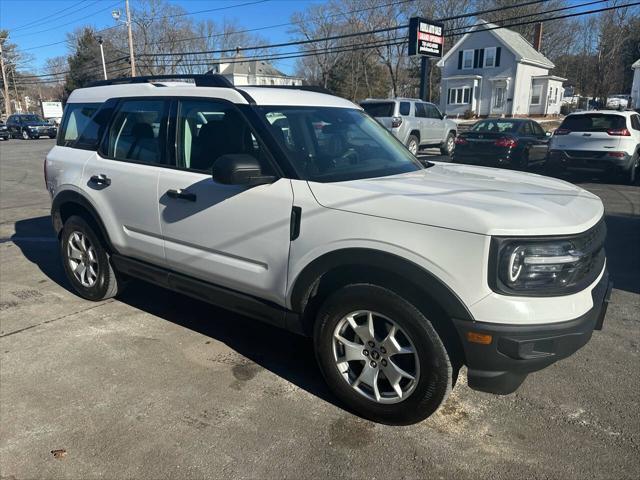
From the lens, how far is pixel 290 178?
3.06m

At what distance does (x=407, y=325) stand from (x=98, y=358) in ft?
7.68

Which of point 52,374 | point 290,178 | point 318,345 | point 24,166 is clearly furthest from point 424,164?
point 24,166

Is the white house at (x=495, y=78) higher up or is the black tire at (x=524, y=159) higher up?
the white house at (x=495, y=78)

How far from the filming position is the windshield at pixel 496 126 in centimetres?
1400

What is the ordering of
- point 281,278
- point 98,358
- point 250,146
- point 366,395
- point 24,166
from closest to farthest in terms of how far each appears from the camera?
point 366,395 → point 281,278 → point 250,146 → point 98,358 → point 24,166

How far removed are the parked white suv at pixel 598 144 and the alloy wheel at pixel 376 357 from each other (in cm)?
1037

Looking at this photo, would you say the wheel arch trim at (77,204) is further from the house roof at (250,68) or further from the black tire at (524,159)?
the house roof at (250,68)

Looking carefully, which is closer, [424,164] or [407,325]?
[407,325]

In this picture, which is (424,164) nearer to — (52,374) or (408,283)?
(408,283)

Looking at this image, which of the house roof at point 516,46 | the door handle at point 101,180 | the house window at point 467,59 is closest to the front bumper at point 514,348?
the door handle at point 101,180

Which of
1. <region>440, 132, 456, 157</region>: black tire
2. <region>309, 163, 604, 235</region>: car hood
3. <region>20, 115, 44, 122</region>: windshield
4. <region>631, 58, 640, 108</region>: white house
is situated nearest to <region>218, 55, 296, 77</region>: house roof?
<region>20, 115, 44, 122</region>: windshield

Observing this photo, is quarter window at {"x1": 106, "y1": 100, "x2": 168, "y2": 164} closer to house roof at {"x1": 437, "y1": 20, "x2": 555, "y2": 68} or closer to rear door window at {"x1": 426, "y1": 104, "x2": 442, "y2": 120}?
rear door window at {"x1": 426, "y1": 104, "x2": 442, "y2": 120}

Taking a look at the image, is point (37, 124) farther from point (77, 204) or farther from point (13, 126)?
point (77, 204)

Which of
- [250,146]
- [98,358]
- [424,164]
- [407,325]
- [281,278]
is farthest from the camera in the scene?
[424,164]
